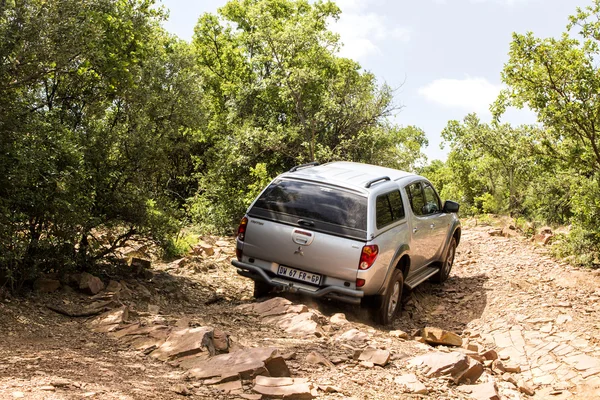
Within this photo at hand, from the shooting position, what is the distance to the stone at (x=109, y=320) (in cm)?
659

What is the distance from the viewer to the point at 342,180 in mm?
8484

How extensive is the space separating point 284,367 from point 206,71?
992 inches

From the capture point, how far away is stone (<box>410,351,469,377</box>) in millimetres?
6207

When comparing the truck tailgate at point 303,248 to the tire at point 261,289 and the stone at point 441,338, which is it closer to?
the tire at point 261,289

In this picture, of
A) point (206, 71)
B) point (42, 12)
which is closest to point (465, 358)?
point (42, 12)

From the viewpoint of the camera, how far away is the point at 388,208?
8.53m

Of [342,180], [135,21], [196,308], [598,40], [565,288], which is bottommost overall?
[196,308]

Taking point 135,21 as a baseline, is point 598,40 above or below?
above

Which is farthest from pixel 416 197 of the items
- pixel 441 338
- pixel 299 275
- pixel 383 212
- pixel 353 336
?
pixel 353 336

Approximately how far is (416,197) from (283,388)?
521 cm

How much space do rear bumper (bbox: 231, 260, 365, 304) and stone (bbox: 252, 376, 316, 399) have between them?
8.97ft

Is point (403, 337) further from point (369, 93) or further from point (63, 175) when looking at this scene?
point (369, 93)

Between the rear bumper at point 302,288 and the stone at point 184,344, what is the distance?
2.17 m

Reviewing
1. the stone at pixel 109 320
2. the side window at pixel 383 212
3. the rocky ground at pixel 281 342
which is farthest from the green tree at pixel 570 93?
the stone at pixel 109 320
